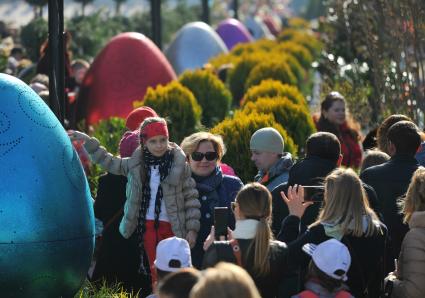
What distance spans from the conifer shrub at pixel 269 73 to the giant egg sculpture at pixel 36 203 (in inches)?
488

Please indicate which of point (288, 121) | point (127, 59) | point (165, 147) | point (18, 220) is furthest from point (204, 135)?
point (127, 59)

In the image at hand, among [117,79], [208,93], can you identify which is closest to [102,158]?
[117,79]

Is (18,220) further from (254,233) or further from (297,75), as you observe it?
(297,75)

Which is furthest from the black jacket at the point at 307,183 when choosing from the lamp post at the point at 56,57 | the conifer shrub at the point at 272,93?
the conifer shrub at the point at 272,93

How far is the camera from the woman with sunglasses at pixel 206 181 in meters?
8.66

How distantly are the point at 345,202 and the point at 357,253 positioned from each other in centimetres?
33

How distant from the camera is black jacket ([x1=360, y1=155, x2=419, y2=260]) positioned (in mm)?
8625

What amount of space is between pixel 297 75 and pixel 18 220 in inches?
697

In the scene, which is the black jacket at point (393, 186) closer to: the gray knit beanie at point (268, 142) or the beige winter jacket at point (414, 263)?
the gray knit beanie at point (268, 142)

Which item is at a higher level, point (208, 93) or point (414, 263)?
point (414, 263)

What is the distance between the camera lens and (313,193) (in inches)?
301

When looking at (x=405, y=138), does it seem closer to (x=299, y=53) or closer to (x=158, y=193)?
(x=158, y=193)

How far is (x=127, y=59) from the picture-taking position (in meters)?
15.8

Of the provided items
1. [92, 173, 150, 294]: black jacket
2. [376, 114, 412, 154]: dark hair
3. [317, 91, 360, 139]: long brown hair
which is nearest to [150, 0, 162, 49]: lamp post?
[317, 91, 360, 139]: long brown hair
